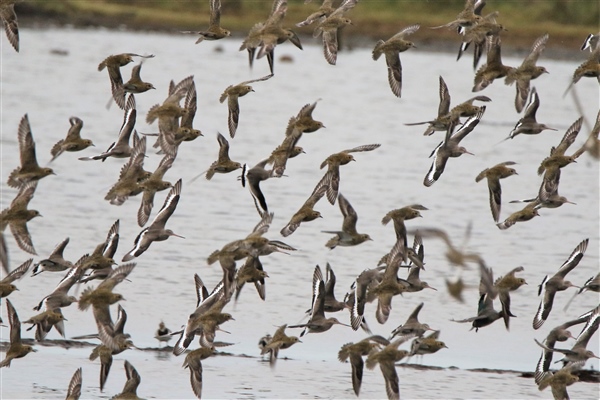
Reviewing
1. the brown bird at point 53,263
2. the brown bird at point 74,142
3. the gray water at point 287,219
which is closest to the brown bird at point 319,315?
the gray water at point 287,219

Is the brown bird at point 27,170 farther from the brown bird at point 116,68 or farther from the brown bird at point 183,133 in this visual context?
the brown bird at point 183,133

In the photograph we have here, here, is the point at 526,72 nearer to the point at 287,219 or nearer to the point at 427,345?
the point at 427,345

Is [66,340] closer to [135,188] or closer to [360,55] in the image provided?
[135,188]

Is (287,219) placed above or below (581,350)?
below

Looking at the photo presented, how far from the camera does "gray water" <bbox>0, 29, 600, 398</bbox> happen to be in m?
15.0

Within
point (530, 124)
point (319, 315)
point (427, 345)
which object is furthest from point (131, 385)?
point (530, 124)

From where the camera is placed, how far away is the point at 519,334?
17.5 m

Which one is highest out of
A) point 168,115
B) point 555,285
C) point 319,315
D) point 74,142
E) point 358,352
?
point 168,115

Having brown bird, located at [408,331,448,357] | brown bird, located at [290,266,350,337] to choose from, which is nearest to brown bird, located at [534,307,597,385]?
brown bird, located at [408,331,448,357]

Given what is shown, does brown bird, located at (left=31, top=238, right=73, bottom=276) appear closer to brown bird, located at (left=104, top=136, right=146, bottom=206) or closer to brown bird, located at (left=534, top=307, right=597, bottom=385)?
brown bird, located at (left=104, top=136, right=146, bottom=206)

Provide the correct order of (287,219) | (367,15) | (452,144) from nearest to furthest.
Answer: (452,144), (287,219), (367,15)

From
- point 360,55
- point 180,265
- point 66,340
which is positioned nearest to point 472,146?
point 180,265

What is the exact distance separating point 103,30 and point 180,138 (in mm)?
53242

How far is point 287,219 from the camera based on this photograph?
2483cm
